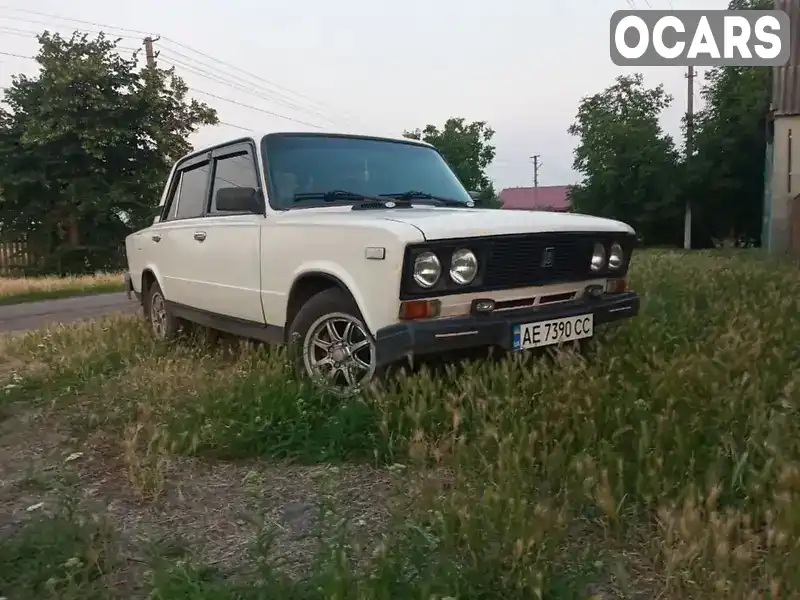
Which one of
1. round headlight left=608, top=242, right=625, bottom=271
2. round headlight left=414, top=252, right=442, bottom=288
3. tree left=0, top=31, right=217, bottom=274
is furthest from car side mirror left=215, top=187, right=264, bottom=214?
tree left=0, top=31, right=217, bottom=274

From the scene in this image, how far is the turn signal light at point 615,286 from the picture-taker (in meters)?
4.32

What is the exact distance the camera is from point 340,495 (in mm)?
2832

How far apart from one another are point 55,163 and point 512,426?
23909 millimetres

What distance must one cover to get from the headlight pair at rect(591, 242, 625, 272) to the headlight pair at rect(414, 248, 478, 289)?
1043 millimetres

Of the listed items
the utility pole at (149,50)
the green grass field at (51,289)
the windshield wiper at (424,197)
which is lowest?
the green grass field at (51,289)

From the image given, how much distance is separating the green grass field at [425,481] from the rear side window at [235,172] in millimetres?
1254

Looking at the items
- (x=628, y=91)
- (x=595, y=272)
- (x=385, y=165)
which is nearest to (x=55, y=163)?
(x=385, y=165)

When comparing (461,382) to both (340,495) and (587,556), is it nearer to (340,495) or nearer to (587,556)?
(340,495)

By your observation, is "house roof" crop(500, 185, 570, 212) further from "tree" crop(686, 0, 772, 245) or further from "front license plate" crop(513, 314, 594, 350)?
"front license plate" crop(513, 314, 594, 350)

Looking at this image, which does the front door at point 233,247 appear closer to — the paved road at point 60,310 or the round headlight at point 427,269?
the round headlight at point 427,269

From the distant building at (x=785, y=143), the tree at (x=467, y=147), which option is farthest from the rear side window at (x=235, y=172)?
the tree at (x=467, y=147)

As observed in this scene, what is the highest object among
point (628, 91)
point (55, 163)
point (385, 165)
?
point (628, 91)

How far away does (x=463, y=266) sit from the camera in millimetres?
3518

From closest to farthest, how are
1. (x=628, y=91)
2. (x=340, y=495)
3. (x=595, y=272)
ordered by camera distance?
(x=340, y=495)
(x=595, y=272)
(x=628, y=91)
